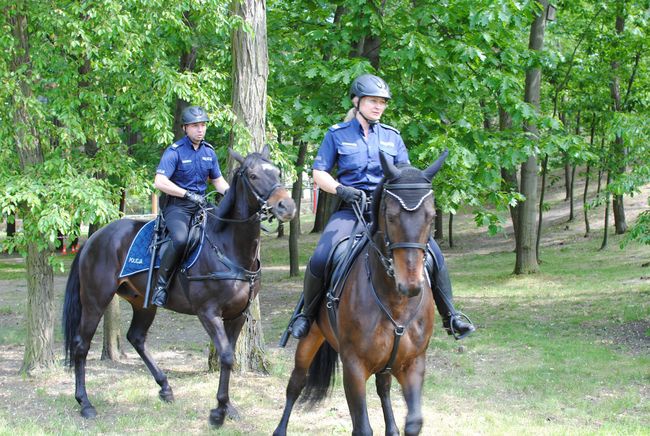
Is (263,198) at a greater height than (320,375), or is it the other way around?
(263,198)

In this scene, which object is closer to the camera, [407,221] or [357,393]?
[407,221]

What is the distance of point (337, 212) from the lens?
250 inches

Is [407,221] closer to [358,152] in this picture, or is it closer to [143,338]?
[358,152]

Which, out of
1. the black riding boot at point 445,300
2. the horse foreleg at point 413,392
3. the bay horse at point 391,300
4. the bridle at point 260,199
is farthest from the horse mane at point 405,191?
the bridle at point 260,199

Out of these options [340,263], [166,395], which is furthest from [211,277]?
[340,263]

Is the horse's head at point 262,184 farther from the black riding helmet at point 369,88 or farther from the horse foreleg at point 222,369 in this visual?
the black riding helmet at point 369,88

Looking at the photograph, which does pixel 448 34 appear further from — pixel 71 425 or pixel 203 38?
pixel 71 425

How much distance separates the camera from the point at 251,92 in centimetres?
991

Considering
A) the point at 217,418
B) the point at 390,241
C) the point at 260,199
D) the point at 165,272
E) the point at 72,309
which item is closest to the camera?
the point at 390,241

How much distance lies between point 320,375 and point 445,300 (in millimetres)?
1610

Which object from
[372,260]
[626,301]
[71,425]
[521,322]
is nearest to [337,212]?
[372,260]

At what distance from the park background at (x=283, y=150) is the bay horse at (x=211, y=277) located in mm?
329

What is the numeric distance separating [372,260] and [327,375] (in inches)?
75.4

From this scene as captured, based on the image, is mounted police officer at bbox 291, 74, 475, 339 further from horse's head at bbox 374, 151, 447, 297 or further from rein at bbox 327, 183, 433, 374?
horse's head at bbox 374, 151, 447, 297
